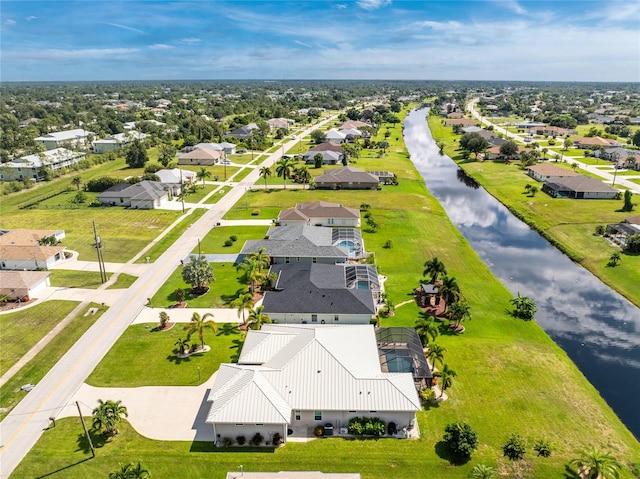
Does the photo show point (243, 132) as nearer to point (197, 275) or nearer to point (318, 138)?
point (318, 138)

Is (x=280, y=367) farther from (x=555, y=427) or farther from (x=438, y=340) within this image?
(x=555, y=427)

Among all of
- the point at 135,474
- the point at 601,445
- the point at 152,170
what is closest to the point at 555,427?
the point at 601,445

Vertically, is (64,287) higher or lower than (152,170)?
lower

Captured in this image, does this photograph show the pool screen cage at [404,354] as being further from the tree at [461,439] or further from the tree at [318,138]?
the tree at [318,138]

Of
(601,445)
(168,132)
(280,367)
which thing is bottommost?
(601,445)

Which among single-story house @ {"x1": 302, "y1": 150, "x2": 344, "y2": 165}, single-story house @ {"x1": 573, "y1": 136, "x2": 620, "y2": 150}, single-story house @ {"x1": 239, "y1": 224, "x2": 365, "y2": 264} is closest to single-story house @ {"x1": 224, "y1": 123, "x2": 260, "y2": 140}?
single-story house @ {"x1": 302, "y1": 150, "x2": 344, "y2": 165}

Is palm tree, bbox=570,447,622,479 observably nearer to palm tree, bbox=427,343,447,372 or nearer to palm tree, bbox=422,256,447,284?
palm tree, bbox=427,343,447,372
